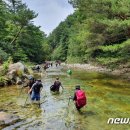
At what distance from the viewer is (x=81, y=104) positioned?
1822cm

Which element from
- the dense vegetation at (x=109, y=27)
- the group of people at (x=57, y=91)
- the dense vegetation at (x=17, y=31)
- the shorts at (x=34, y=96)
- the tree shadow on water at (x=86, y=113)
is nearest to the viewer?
the group of people at (x=57, y=91)

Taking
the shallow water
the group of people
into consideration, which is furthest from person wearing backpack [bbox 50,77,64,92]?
the shallow water

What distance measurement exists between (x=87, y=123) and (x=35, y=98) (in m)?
6.36

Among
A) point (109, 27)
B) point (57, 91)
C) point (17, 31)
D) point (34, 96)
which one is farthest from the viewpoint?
point (17, 31)

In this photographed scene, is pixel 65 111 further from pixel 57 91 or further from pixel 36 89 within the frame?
pixel 57 91

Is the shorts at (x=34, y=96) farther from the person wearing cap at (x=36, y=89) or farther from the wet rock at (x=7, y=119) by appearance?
the wet rock at (x=7, y=119)

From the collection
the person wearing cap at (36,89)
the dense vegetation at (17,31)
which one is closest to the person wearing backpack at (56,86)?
the person wearing cap at (36,89)

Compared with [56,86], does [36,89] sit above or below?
above

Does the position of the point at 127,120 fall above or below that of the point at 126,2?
A: below

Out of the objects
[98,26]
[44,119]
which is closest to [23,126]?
[44,119]

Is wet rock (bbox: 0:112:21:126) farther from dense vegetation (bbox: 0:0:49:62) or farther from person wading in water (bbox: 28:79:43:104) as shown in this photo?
dense vegetation (bbox: 0:0:49:62)

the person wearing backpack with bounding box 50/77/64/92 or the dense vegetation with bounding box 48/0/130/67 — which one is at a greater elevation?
the dense vegetation with bounding box 48/0/130/67

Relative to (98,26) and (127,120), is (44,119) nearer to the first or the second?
(127,120)

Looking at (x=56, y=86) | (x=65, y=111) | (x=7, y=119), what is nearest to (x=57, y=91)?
(x=56, y=86)
